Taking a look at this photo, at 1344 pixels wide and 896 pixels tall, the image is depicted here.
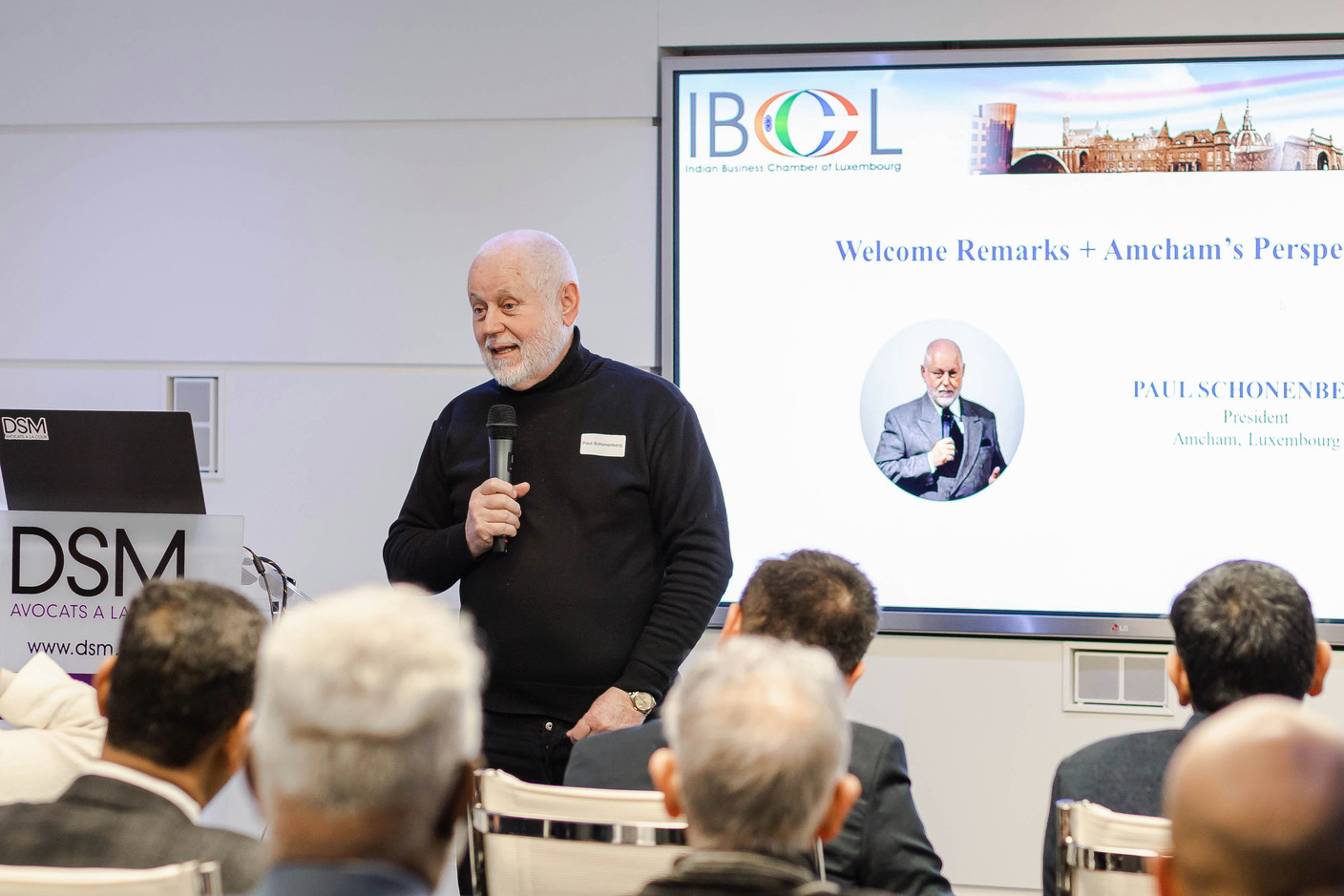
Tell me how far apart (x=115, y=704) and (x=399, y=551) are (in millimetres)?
1564

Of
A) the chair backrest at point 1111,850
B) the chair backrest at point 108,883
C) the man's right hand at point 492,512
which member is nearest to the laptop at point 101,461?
the man's right hand at point 492,512

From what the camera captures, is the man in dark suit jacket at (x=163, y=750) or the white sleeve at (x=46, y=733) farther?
the white sleeve at (x=46, y=733)

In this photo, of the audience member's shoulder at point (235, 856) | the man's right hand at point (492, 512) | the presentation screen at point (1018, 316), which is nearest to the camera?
the audience member's shoulder at point (235, 856)

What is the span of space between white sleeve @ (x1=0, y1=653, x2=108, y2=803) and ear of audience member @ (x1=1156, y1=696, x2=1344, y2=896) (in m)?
1.36

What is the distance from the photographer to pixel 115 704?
1.45 metres

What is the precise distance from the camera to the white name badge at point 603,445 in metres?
2.94

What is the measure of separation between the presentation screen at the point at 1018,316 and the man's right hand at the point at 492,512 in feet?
3.59

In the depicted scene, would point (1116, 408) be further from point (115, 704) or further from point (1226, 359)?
point (115, 704)

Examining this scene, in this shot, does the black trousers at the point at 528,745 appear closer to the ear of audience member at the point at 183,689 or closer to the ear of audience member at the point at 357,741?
the ear of audience member at the point at 183,689

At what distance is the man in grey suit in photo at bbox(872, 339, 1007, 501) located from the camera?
3688 millimetres

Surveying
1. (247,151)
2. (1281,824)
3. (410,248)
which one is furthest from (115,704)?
(247,151)

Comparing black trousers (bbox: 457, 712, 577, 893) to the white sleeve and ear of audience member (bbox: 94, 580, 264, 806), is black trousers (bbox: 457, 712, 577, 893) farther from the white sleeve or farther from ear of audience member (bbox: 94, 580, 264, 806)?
ear of audience member (bbox: 94, 580, 264, 806)

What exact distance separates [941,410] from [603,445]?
1.26 meters

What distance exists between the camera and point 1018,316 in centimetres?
367
